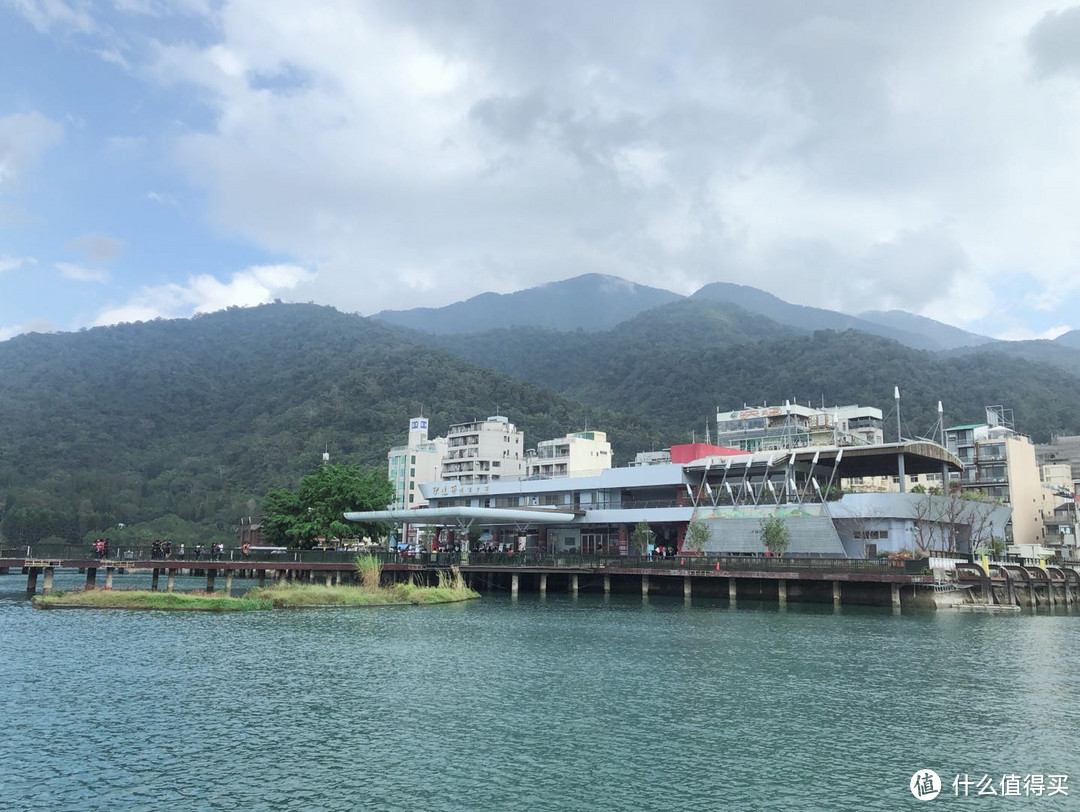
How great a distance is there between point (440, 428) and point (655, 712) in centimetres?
14375

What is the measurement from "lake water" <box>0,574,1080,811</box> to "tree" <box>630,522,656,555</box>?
29.2 m

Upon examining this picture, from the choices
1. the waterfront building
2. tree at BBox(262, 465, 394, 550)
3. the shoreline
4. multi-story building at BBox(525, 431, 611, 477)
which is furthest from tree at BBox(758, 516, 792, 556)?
multi-story building at BBox(525, 431, 611, 477)

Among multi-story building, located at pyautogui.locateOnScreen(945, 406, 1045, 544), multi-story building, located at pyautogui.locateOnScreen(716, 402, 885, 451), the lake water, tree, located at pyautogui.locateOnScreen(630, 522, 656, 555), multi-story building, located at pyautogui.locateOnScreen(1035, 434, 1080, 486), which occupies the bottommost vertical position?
the lake water

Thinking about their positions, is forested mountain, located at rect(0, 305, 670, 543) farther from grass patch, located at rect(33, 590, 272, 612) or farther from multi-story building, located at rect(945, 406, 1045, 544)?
grass patch, located at rect(33, 590, 272, 612)

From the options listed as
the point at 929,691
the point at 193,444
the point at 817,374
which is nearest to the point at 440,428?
the point at 193,444

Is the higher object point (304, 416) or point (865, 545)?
point (304, 416)

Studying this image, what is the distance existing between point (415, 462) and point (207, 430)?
6504 centimetres

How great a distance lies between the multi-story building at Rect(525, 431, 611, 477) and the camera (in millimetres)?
113250

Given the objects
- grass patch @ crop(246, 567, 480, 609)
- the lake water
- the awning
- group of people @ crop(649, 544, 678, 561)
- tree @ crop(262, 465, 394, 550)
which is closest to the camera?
the lake water

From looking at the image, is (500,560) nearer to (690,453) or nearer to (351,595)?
(351,595)

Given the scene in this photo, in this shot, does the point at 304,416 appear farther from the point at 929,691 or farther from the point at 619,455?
the point at 929,691

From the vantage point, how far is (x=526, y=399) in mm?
173625

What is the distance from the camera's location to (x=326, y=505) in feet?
226

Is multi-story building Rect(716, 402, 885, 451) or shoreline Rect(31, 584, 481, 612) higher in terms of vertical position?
multi-story building Rect(716, 402, 885, 451)
